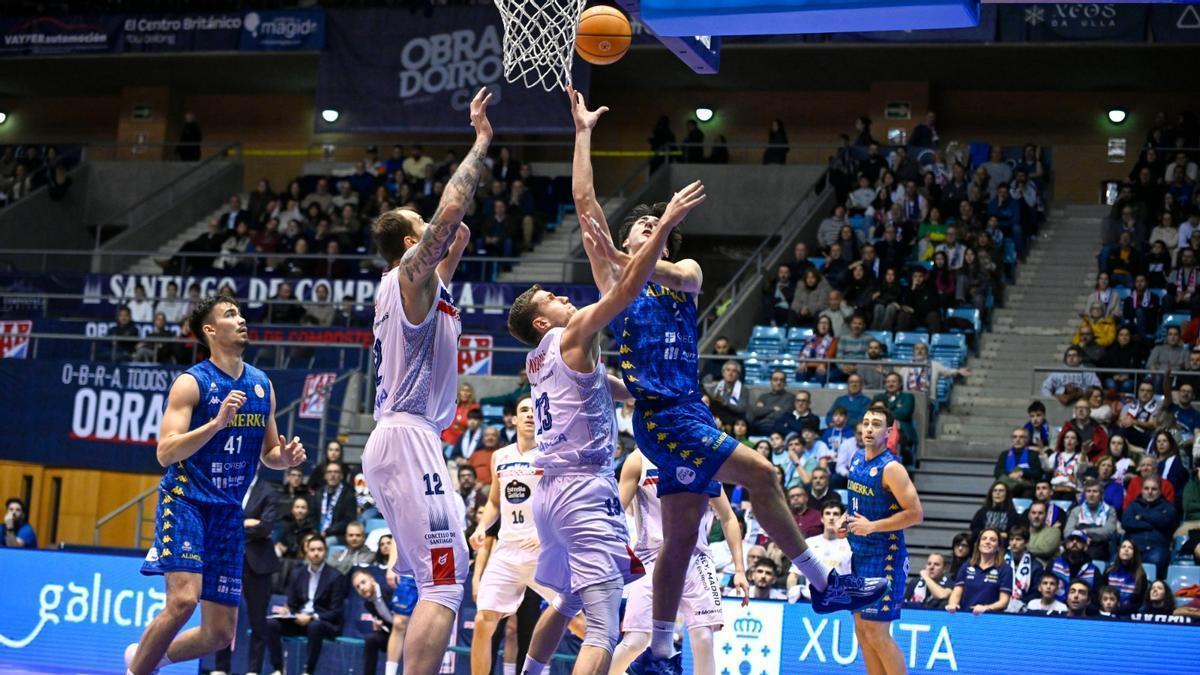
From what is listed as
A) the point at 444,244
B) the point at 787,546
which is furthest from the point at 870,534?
the point at 444,244

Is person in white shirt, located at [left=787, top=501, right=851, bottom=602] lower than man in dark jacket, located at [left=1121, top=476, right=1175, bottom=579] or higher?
lower

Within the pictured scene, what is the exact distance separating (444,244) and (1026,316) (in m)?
16.6

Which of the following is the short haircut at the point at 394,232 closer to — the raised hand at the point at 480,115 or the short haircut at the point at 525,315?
Result: the raised hand at the point at 480,115

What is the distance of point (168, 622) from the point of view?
26.0 feet

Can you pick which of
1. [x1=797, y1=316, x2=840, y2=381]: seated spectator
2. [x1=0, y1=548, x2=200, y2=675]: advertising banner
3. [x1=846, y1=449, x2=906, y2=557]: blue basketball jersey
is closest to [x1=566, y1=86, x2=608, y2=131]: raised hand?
[x1=846, y1=449, x2=906, y2=557]: blue basketball jersey

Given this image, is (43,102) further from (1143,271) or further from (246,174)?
(1143,271)

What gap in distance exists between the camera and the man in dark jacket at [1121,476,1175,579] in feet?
48.2

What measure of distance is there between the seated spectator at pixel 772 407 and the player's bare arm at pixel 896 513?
25.8ft

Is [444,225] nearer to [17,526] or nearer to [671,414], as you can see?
[671,414]

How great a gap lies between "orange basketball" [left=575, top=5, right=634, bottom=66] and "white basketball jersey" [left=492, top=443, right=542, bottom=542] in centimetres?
314

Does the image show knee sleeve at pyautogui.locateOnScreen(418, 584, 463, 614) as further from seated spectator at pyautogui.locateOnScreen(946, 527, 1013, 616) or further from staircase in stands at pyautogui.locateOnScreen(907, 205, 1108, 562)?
staircase in stands at pyautogui.locateOnScreen(907, 205, 1108, 562)

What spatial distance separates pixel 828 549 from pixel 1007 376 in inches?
286

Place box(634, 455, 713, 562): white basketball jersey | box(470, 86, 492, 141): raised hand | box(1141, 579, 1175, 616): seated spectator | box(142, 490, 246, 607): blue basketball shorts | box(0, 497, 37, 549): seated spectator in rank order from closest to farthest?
box(470, 86, 492, 141): raised hand < box(142, 490, 246, 607): blue basketball shorts < box(634, 455, 713, 562): white basketball jersey < box(1141, 579, 1175, 616): seated spectator < box(0, 497, 37, 549): seated spectator

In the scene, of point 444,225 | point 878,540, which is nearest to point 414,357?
point 444,225
